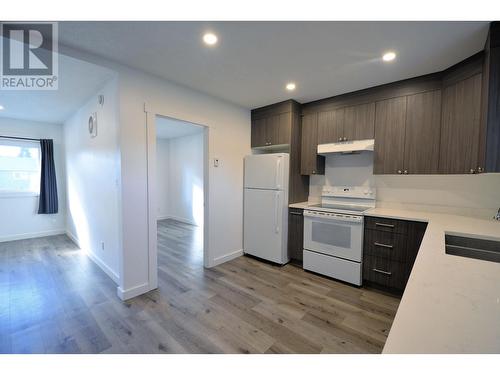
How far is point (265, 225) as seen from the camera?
3.39m

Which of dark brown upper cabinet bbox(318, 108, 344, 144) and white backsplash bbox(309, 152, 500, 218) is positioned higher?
dark brown upper cabinet bbox(318, 108, 344, 144)

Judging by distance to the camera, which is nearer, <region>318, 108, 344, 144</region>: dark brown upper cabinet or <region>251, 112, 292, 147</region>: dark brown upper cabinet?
<region>318, 108, 344, 144</region>: dark brown upper cabinet

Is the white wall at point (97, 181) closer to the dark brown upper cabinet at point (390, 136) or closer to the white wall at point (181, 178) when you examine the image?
the white wall at point (181, 178)

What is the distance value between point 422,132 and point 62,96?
4828 millimetres

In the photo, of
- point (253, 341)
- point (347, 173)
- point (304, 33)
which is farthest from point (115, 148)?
point (347, 173)

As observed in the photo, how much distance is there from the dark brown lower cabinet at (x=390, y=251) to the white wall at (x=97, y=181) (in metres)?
2.91

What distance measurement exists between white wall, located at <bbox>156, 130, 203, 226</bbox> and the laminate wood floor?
291cm

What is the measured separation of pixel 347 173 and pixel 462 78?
157 cm

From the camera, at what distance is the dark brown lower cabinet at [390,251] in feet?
7.73

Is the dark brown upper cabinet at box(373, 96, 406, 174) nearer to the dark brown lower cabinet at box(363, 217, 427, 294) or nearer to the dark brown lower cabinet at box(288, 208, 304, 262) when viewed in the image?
the dark brown lower cabinet at box(363, 217, 427, 294)

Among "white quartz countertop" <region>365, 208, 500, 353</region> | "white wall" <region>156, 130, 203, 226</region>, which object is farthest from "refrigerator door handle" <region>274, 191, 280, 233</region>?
"white wall" <region>156, 130, 203, 226</region>

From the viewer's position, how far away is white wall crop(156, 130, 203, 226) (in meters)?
5.89

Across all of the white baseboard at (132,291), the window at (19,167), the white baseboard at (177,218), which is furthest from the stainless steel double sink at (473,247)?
the window at (19,167)

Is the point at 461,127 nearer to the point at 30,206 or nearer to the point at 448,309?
the point at 448,309
